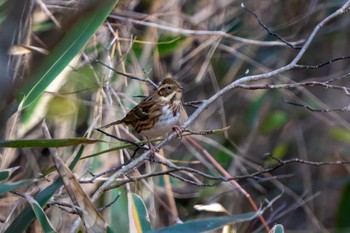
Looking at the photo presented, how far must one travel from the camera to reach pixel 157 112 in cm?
323

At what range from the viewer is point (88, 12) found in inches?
33.2

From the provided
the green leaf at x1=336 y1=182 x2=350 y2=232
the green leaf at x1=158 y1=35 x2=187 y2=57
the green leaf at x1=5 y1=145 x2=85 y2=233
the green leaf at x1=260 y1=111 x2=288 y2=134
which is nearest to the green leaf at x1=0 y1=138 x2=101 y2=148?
the green leaf at x1=5 y1=145 x2=85 y2=233

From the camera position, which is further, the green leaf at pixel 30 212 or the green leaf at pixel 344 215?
the green leaf at pixel 344 215

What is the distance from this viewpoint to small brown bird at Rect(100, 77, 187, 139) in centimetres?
320

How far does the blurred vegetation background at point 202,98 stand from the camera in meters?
3.36

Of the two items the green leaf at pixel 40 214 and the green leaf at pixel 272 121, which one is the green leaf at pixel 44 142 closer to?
the green leaf at pixel 40 214

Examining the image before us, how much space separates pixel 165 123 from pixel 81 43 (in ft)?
3.15

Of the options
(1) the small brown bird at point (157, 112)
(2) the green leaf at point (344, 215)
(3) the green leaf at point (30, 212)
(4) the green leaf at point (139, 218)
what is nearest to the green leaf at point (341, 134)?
(2) the green leaf at point (344, 215)

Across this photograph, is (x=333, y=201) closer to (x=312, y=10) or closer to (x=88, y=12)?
(x=312, y=10)

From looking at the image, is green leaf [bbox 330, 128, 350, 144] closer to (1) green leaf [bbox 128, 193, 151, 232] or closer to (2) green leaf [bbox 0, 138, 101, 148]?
(1) green leaf [bbox 128, 193, 151, 232]

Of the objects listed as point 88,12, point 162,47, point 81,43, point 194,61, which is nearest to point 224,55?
point 194,61

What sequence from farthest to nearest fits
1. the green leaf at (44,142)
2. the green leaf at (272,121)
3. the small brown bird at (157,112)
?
the green leaf at (272,121) → the small brown bird at (157,112) → the green leaf at (44,142)

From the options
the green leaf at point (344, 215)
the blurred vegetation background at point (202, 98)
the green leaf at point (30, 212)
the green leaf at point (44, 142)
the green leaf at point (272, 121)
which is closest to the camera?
the green leaf at point (44, 142)

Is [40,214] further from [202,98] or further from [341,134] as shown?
[341,134]
